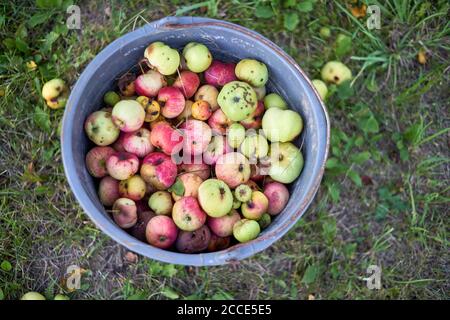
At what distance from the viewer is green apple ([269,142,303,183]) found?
2.33 metres

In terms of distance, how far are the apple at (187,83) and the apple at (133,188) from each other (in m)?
0.49

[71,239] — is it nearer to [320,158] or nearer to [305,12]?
[320,158]

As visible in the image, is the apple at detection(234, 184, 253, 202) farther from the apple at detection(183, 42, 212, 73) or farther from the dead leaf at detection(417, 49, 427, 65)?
the dead leaf at detection(417, 49, 427, 65)

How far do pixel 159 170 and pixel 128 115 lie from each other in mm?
294

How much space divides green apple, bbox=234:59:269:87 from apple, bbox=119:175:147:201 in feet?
2.35

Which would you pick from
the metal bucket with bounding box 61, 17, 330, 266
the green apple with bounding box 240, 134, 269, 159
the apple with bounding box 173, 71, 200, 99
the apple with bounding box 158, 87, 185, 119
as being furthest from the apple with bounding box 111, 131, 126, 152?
the green apple with bounding box 240, 134, 269, 159

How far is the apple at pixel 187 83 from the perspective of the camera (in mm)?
2377

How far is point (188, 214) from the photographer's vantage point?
87.0 inches

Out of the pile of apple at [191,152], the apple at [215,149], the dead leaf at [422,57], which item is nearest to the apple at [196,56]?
the pile of apple at [191,152]

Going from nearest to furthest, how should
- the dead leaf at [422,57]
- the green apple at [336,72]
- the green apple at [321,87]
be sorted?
the green apple at [321,87], the green apple at [336,72], the dead leaf at [422,57]

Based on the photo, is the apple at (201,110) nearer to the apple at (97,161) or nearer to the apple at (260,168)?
the apple at (260,168)

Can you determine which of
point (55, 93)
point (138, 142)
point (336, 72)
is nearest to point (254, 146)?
point (138, 142)

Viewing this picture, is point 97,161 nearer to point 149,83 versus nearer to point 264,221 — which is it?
point 149,83

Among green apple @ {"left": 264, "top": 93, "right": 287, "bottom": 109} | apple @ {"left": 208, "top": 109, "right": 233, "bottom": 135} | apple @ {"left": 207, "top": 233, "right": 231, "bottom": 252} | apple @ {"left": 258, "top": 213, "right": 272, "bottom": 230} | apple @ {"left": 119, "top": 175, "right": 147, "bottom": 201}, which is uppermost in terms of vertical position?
green apple @ {"left": 264, "top": 93, "right": 287, "bottom": 109}
